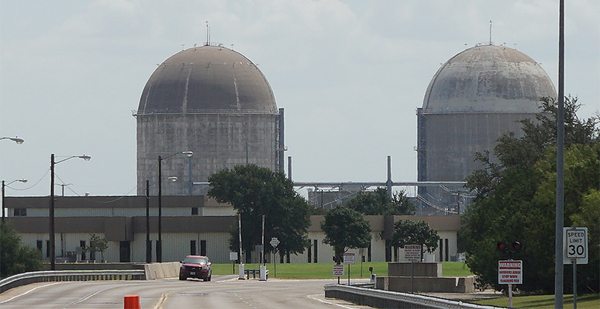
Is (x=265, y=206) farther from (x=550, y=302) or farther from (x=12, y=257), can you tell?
(x=550, y=302)

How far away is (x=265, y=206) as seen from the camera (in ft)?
331

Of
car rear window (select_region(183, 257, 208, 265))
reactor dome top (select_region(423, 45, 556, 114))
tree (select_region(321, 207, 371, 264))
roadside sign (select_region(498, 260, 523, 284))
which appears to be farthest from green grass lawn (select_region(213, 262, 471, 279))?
roadside sign (select_region(498, 260, 523, 284))

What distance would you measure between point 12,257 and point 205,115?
43641 millimetres

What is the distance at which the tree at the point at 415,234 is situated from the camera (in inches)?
3964

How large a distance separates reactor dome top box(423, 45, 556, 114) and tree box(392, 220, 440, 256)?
27.8m

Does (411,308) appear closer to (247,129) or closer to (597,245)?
(597,245)

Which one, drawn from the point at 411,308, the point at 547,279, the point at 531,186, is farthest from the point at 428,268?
the point at 411,308

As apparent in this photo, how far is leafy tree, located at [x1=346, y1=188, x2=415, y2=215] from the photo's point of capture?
408 feet

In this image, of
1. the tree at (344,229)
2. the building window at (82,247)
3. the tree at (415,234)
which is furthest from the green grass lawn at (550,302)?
the building window at (82,247)

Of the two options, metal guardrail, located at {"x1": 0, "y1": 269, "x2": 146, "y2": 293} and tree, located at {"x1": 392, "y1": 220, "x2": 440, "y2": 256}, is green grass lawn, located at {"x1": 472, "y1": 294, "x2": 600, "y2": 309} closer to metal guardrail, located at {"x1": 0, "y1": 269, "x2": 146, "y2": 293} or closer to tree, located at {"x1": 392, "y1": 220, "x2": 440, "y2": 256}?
metal guardrail, located at {"x1": 0, "y1": 269, "x2": 146, "y2": 293}

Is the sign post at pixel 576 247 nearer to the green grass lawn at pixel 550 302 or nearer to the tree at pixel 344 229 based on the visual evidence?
the green grass lawn at pixel 550 302

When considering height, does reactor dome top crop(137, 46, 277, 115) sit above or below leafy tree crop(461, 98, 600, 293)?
above

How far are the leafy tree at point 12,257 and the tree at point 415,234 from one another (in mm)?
32916

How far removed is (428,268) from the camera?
56.8m
